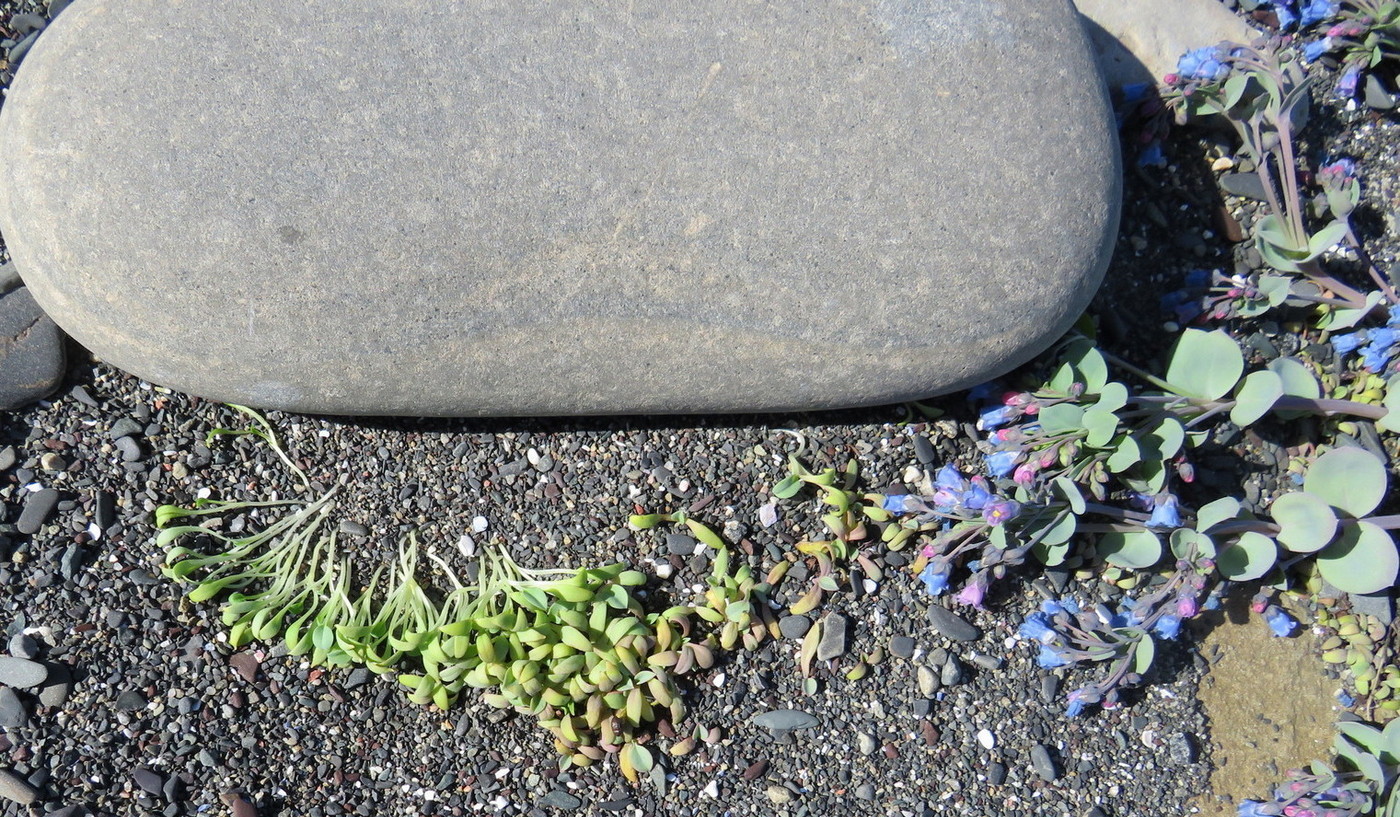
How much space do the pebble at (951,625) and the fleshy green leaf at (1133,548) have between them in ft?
1.14

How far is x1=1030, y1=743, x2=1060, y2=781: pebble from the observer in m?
2.13

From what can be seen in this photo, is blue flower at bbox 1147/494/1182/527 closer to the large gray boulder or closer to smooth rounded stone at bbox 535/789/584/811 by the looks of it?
the large gray boulder

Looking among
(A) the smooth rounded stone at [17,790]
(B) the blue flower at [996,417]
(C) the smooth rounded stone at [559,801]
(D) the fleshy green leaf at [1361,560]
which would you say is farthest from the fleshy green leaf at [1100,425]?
(A) the smooth rounded stone at [17,790]

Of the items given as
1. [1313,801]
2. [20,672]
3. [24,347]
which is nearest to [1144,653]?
[1313,801]

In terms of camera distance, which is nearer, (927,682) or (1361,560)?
(1361,560)

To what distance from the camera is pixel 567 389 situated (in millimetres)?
1938

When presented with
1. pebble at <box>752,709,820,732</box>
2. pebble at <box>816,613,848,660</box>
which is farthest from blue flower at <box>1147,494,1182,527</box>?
pebble at <box>752,709,820,732</box>

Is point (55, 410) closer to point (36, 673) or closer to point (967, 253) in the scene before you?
point (36, 673)

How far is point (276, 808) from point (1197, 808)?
2073 mm

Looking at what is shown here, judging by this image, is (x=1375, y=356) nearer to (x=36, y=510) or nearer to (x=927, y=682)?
(x=927, y=682)

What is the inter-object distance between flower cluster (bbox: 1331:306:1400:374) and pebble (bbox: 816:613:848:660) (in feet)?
4.28

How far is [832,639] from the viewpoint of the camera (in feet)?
7.09

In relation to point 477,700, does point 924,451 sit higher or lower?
higher

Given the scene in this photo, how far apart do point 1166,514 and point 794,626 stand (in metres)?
0.83
